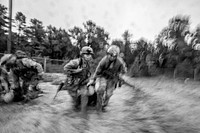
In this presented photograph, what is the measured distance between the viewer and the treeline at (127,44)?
5934 mm

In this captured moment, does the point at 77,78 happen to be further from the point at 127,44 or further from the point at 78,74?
the point at 127,44

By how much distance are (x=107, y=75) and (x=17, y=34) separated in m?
38.3

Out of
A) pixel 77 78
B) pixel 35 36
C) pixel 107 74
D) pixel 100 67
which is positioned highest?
pixel 35 36

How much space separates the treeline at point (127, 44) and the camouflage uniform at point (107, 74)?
40.5 inches

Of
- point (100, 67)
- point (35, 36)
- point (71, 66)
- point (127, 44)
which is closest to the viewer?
point (100, 67)

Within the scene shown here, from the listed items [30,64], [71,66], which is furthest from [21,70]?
[71,66]

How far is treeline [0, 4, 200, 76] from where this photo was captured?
593 centimetres

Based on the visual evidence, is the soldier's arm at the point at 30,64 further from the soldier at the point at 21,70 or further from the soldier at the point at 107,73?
the soldier at the point at 107,73

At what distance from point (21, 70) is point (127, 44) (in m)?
26.1

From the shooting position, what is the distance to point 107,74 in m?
3.52

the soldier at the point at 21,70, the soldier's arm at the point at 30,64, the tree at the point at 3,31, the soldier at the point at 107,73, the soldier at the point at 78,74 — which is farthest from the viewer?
the tree at the point at 3,31

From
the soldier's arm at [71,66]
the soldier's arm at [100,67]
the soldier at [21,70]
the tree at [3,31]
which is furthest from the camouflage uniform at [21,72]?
the tree at [3,31]

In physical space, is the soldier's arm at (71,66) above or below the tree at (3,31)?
below

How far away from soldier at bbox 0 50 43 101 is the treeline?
264cm
